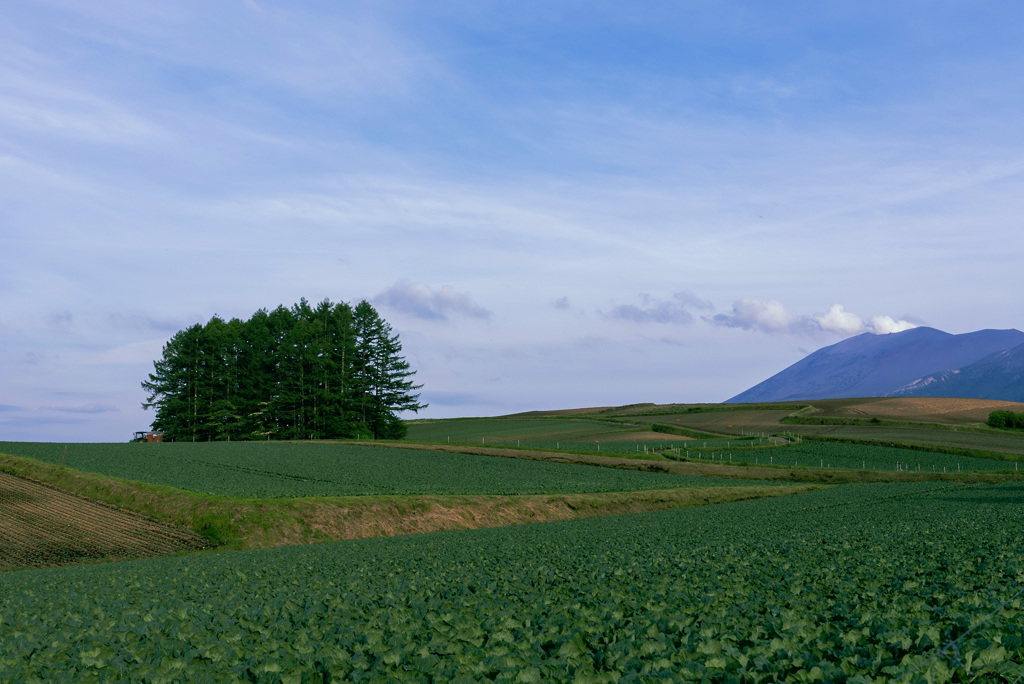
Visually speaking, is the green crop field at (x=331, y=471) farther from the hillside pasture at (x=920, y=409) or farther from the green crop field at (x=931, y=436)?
the hillside pasture at (x=920, y=409)

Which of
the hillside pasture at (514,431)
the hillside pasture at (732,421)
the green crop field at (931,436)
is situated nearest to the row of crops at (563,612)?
the green crop field at (931,436)

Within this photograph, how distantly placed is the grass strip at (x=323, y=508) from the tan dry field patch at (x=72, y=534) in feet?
3.30

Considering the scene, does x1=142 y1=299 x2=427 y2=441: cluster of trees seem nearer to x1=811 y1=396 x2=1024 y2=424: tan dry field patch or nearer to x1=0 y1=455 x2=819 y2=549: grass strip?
x1=0 y1=455 x2=819 y2=549: grass strip

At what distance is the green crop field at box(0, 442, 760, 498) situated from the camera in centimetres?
4534

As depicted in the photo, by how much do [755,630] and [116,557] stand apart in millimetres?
32654

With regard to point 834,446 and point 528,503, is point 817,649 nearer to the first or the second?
point 528,503

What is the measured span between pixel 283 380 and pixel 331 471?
45.4 metres

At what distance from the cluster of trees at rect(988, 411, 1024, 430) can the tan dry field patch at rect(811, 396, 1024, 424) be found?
431cm

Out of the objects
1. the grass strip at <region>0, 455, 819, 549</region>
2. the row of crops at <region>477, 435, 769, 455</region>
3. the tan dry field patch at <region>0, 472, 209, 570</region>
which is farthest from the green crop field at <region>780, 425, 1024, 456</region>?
the tan dry field patch at <region>0, 472, 209, 570</region>

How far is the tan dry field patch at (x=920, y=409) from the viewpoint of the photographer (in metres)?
107

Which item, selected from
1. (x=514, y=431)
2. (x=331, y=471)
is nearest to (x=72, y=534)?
(x=331, y=471)

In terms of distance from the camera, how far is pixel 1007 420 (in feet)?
321

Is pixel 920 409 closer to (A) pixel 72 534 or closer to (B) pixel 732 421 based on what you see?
(B) pixel 732 421

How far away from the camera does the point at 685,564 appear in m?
16.3
